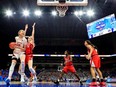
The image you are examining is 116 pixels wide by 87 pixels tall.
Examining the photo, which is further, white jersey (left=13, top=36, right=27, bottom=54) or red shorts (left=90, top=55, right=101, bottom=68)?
red shorts (left=90, top=55, right=101, bottom=68)

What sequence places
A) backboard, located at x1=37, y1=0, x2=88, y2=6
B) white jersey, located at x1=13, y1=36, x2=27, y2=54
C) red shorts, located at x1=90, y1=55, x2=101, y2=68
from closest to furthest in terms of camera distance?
white jersey, located at x1=13, y1=36, x2=27, y2=54, red shorts, located at x1=90, y1=55, x2=101, y2=68, backboard, located at x1=37, y1=0, x2=88, y2=6

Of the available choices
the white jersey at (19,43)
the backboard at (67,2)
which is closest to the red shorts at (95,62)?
the white jersey at (19,43)

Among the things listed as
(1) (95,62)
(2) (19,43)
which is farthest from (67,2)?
(2) (19,43)

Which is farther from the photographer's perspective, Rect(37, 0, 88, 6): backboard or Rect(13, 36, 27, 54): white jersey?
Rect(37, 0, 88, 6): backboard

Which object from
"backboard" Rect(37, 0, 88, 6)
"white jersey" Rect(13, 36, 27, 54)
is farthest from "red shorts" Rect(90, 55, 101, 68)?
"backboard" Rect(37, 0, 88, 6)

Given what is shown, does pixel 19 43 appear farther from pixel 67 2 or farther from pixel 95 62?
pixel 67 2

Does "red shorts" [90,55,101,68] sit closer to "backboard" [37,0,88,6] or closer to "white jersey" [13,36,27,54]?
"white jersey" [13,36,27,54]

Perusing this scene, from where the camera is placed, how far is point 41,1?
11.7 meters

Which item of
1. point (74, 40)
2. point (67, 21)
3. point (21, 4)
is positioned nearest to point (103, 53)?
point (74, 40)

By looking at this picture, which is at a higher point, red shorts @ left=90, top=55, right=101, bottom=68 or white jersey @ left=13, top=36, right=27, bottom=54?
white jersey @ left=13, top=36, right=27, bottom=54

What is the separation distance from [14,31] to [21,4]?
958 centimetres

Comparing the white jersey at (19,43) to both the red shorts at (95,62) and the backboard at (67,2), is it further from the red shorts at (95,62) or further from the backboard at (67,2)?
the backboard at (67,2)

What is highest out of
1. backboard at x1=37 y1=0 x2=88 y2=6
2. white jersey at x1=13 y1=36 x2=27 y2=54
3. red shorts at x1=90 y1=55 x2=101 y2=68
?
backboard at x1=37 y1=0 x2=88 y2=6

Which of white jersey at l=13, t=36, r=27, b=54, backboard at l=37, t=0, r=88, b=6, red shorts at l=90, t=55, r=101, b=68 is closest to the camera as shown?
white jersey at l=13, t=36, r=27, b=54
